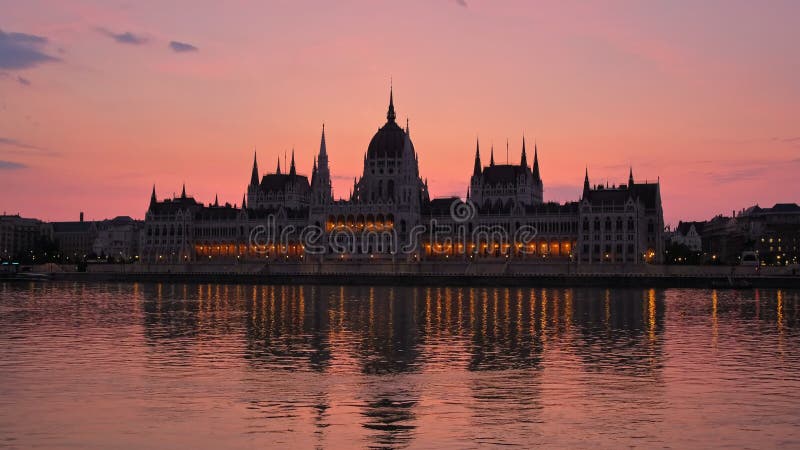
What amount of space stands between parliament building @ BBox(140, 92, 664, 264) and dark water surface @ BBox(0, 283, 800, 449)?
4232 inches

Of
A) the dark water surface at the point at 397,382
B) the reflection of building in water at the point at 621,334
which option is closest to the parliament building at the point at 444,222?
the reflection of building in water at the point at 621,334

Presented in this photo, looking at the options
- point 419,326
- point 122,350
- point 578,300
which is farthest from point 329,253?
point 122,350

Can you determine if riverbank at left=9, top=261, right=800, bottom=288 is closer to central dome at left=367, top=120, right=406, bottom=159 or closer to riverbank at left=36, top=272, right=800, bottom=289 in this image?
riverbank at left=36, top=272, right=800, bottom=289

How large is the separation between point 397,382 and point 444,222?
5987 inches

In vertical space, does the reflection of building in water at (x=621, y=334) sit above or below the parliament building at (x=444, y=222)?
below

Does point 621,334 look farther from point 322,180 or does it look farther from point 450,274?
point 322,180

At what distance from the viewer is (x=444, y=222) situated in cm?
18400

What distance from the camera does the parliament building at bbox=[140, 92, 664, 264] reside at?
17062 cm

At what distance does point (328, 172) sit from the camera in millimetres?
198125

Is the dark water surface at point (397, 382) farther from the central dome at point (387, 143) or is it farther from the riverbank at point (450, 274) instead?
the central dome at point (387, 143)

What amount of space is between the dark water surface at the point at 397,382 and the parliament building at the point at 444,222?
107496 mm

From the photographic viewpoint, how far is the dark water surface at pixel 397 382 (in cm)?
2394

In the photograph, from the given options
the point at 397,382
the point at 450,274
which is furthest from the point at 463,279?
the point at 397,382

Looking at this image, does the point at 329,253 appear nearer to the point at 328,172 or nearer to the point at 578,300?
the point at 328,172
